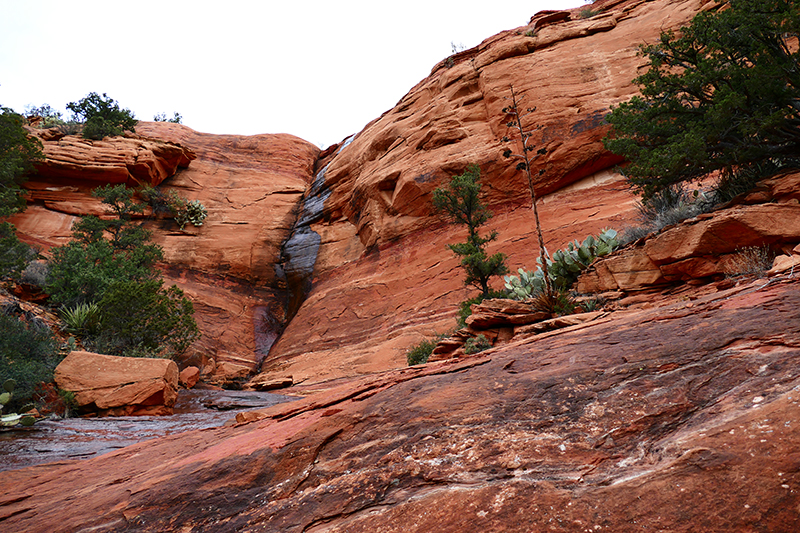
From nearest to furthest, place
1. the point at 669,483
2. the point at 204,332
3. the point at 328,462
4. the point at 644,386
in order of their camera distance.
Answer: the point at 669,483 < the point at 644,386 < the point at 328,462 < the point at 204,332

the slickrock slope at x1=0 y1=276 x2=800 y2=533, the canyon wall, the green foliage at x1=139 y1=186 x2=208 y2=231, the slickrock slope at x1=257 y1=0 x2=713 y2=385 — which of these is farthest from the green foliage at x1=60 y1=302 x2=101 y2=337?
the green foliage at x1=139 y1=186 x2=208 y2=231

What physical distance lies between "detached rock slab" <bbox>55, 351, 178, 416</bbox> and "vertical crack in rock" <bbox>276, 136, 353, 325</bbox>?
15667 mm

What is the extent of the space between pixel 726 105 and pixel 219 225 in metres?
28.0

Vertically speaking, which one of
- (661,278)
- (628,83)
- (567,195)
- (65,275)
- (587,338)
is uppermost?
(628,83)

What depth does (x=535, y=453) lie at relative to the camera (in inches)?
103

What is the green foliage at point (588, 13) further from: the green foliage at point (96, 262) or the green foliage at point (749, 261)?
the green foliage at point (96, 262)

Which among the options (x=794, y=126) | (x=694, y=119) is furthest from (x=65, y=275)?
(x=794, y=126)

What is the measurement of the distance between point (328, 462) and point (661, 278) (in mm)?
7620

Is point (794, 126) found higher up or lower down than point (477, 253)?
higher up

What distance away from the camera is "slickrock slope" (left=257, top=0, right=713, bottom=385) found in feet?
60.4

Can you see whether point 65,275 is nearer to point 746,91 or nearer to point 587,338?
point 587,338

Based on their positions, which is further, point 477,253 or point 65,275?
point 65,275

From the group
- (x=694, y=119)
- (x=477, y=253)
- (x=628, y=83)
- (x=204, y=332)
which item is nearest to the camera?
(x=694, y=119)

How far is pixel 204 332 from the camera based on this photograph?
74.1 ft
